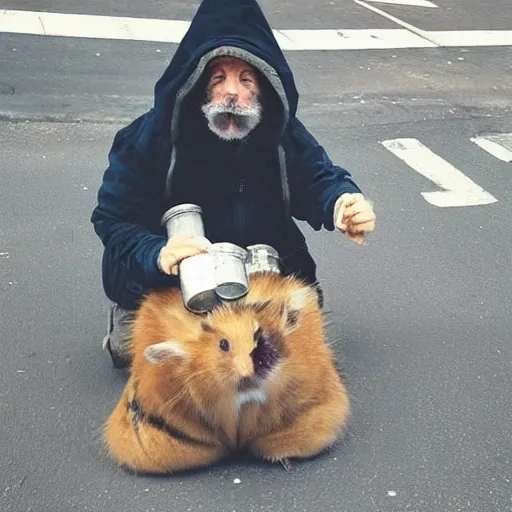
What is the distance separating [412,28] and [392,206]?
18.5 ft

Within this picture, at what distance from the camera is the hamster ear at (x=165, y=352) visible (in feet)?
9.05

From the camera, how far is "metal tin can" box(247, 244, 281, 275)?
9.88ft

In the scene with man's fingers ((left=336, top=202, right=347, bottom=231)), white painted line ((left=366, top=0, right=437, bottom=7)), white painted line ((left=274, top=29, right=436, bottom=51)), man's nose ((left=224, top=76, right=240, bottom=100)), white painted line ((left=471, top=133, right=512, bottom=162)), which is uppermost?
man's nose ((left=224, top=76, right=240, bottom=100))

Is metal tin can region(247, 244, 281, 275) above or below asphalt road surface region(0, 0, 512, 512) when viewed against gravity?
above

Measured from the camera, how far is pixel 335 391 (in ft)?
10.0

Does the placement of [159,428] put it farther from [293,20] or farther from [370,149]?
[293,20]

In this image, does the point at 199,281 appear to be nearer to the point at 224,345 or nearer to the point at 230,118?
the point at 224,345

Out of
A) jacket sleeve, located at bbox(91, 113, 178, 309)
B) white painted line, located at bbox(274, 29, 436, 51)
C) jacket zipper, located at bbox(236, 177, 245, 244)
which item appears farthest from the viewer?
white painted line, located at bbox(274, 29, 436, 51)

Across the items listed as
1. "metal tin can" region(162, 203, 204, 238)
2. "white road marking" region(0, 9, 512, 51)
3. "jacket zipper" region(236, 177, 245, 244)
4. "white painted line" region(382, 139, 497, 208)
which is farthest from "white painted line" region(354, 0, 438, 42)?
"metal tin can" region(162, 203, 204, 238)

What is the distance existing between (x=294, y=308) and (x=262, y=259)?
0.25 meters

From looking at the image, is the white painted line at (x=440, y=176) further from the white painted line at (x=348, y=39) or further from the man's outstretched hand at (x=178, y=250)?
the man's outstretched hand at (x=178, y=250)

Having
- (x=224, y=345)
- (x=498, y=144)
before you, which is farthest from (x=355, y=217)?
(x=498, y=144)

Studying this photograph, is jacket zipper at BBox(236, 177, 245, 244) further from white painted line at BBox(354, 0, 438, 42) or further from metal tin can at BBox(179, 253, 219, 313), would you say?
white painted line at BBox(354, 0, 438, 42)

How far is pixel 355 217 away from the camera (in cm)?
303
